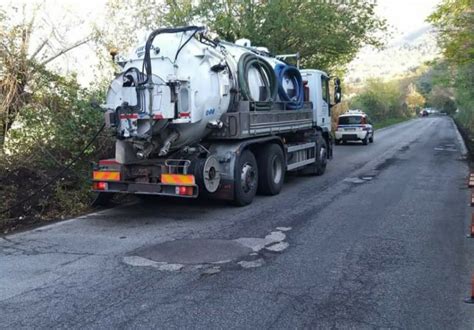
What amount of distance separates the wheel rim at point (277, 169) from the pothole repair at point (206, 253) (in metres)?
3.45

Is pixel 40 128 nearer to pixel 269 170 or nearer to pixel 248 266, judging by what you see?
pixel 269 170

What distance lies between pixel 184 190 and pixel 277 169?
3.21m

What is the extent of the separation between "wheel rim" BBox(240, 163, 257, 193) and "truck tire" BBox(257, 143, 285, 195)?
1.80ft

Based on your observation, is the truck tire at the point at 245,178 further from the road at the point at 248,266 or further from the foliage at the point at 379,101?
the foliage at the point at 379,101

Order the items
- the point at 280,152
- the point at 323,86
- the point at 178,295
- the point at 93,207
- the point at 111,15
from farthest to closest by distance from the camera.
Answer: the point at 323,86 → the point at 111,15 → the point at 280,152 → the point at 93,207 → the point at 178,295

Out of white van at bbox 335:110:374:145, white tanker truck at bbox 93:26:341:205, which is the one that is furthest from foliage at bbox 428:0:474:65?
white tanker truck at bbox 93:26:341:205

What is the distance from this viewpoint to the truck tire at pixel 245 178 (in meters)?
8.58

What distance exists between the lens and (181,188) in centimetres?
763

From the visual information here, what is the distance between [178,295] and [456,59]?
16.3 m

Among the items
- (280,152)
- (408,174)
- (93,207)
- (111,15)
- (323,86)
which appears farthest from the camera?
(323,86)

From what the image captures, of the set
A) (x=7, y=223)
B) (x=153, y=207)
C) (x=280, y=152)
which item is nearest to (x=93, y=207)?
(x=153, y=207)

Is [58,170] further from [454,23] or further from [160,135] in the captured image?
[454,23]

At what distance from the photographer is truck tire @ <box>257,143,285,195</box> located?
9773 millimetres

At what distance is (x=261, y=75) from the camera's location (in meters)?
10.0
